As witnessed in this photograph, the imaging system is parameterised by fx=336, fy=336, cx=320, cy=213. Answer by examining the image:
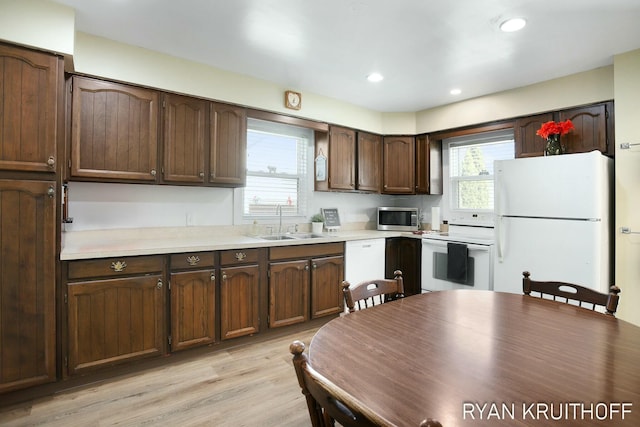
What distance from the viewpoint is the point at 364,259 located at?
3.83m

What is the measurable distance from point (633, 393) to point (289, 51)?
286 cm

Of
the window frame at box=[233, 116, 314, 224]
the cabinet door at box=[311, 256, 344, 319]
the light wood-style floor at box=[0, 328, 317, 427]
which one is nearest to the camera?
the light wood-style floor at box=[0, 328, 317, 427]

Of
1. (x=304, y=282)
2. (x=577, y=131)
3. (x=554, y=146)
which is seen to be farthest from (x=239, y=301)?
(x=577, y=131)

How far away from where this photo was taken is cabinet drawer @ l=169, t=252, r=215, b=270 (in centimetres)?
259

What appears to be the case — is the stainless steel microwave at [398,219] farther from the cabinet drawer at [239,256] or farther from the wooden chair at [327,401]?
the wooden chair at [327,401]

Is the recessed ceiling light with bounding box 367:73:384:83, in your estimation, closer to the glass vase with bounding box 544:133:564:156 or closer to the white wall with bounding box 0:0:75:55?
the glass vase with bounding box 544:133:564:156

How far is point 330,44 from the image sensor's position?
2.68 m

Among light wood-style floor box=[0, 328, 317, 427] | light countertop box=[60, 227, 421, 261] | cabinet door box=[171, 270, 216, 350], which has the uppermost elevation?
light countertop box=[60, 227, 421, 261]

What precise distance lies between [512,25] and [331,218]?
267 centimetres

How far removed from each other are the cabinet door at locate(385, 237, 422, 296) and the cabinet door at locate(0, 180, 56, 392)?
3.21 meters

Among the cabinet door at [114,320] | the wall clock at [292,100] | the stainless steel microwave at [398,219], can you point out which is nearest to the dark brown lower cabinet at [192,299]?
the cabinet door at [114,320]

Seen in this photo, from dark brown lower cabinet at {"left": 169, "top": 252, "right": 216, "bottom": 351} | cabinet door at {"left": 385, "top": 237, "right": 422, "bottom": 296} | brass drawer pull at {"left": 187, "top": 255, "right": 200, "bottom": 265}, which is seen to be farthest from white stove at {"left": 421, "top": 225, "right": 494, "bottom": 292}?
brass drawer pull at {"left": 187, "top": 255, "right": 200, "bottom": 265}

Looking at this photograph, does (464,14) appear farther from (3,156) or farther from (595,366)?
(3,156)

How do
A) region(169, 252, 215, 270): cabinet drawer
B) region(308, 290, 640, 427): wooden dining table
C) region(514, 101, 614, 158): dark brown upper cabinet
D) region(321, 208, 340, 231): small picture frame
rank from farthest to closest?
region(321, 208, 340, 231): small picture frame, region(514, 101, 614, 158): dark brown upper cabinet, region(169, 252, 215, 270): cabinet drawer, region(308, 290, 640, 427): wooden dining table
